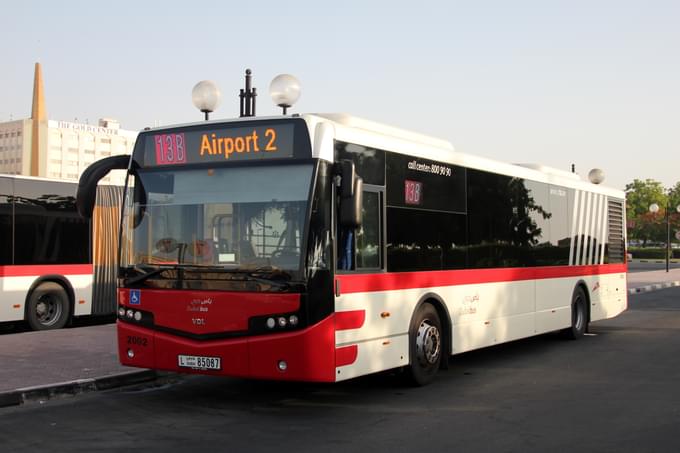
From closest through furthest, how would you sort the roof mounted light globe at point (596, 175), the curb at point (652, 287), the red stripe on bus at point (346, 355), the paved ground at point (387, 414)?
the paved ground at point (387, 414), the red stripe on bus at point (346, 355), the roof mounted light globe at point (596, 175), the curb at point (652, 287)

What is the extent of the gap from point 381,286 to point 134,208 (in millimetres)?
2781

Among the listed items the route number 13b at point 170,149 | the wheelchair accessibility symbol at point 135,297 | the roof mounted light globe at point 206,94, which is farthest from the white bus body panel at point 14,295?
the route number 13b at point 170,149

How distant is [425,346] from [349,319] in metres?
1.78

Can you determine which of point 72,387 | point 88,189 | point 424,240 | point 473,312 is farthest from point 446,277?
point 72,387

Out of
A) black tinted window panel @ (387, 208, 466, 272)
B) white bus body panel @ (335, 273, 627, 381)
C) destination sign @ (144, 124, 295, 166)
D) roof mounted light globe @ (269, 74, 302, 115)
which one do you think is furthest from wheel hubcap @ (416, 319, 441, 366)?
roof mounted light globe @ (269, 74, 302, 115)

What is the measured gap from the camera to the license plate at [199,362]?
835cm

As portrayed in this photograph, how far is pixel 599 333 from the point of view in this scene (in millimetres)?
16688

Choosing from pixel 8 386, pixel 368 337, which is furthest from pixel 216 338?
pixel 8 386

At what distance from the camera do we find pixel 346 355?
8.43m

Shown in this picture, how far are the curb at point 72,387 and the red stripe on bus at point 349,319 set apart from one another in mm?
3292

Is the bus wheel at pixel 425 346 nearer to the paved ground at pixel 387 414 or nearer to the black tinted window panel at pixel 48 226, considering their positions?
the paved ground at pixel 387 414

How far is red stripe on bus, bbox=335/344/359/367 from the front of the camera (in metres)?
8.29

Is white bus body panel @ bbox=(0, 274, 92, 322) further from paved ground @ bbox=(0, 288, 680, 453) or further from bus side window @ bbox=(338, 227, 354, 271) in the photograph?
bus side window @ bbox=(338, 227, 354, 271)

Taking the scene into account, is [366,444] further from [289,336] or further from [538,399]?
[538,399]
